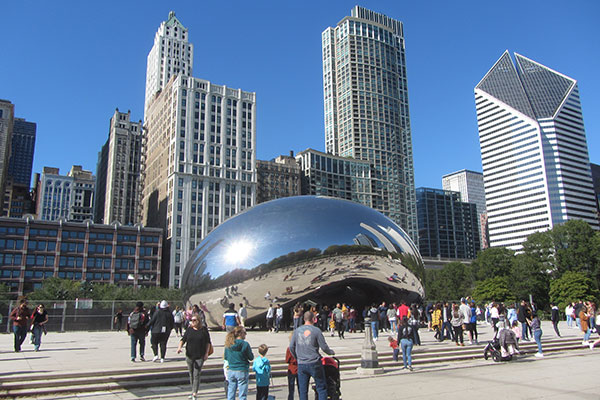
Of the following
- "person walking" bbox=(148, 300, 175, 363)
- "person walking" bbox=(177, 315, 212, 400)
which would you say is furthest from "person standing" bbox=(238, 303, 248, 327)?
"person walking" bbox=(177, 315, 212, 400)

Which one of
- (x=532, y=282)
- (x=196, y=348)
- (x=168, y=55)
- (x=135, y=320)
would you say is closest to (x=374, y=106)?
(x=168, y=55)

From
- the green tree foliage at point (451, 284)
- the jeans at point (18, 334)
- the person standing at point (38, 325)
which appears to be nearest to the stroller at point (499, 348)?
the person standing at point (38, 325)

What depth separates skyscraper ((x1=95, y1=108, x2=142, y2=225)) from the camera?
150m

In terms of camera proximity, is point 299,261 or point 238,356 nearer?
point 238,356

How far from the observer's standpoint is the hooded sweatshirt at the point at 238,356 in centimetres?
753

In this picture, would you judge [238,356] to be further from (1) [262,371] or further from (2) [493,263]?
(2) [493,263]

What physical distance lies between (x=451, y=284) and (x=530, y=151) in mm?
105561

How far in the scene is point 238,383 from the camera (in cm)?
755

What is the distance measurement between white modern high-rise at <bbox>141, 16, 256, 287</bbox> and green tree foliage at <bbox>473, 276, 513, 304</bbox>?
5332 centimetres

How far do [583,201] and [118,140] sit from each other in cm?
16548

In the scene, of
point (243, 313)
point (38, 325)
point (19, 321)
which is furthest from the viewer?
point (243, 313)

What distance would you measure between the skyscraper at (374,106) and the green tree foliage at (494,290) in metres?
86.1

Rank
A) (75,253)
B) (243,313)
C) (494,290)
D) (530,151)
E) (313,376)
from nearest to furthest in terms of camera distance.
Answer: (313,376) → (243,313) → (494,290) → (75,253) → (530,151)

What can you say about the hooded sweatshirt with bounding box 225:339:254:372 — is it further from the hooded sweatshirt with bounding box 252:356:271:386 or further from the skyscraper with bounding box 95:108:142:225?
the skyscraper with bounding box 95:108:142:225
